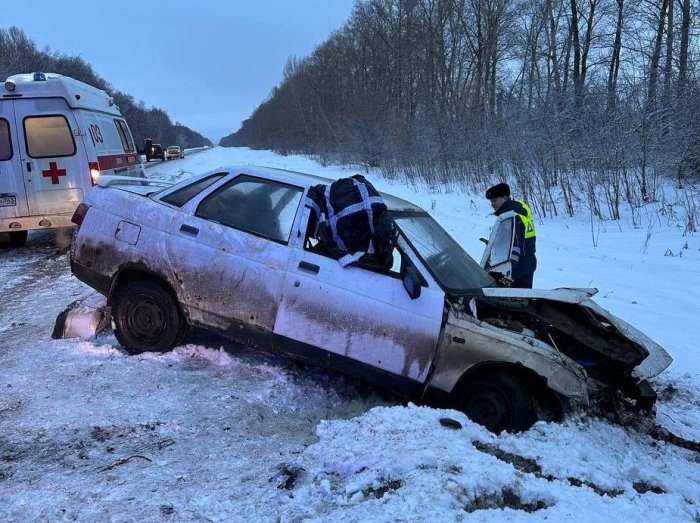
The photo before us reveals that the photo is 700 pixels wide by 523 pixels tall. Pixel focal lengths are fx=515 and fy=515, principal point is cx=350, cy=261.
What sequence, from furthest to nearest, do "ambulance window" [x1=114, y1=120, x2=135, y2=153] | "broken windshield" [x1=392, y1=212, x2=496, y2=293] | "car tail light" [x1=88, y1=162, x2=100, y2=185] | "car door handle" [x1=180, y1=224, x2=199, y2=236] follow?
"ambulance window" [x1=114, y1=120, x2=135, y2=153] < "car tail light" [x1=88, y1=162, x2=100, y2=185] < "car door handle" [x1=180, y1=224, x2=199, y2=236] < "broken windshield" [x1=392, y1=212, x2=496, y2=293]

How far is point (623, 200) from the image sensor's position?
13.3m

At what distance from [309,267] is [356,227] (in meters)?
0.45

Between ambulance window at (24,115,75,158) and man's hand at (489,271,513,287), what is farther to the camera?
ambulance window at (24,115,75,158)

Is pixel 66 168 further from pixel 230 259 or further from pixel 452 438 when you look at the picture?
pixel 452 438

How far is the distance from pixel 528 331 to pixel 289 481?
204cm

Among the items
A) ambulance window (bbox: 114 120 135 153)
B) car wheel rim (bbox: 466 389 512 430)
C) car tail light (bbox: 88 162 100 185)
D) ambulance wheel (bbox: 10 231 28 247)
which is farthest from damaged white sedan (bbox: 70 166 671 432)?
ambulance window (bbox: 114 120 135 153)

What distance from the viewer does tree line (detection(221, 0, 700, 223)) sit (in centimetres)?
1288

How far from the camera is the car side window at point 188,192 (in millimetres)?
4352

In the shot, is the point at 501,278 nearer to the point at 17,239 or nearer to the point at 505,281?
the point at 505,281

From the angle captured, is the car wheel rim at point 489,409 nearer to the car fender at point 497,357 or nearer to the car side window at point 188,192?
the car fender at point 497,357

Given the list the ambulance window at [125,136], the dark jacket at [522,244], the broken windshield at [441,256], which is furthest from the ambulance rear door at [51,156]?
the dark jacket at [522,244]

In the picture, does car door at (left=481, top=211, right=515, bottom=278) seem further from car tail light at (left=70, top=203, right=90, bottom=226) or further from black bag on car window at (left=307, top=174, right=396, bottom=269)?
car tail light at (left=70, top=203, right=90, bottom=226)

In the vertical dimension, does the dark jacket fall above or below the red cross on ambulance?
below

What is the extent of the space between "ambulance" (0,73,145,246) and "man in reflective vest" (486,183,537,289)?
670 cm
